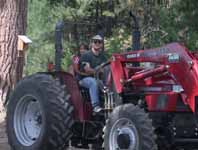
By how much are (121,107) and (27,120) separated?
6.68ft

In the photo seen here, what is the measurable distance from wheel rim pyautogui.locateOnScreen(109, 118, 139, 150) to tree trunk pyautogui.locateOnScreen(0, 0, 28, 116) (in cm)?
828

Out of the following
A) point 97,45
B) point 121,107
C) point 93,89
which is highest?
point 97,45

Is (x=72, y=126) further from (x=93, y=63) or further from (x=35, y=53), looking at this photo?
(x=35, y=53)

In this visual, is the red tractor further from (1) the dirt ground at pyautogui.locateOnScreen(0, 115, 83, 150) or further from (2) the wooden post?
→ (2) the wooden post

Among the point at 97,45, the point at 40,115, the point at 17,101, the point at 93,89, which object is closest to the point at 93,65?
the point at 97,45

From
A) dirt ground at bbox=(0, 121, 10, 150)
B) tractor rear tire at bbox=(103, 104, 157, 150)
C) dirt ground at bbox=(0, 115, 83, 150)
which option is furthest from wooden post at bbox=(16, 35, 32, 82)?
tractor rear tire at bbox=(103, 104, 157, 150)

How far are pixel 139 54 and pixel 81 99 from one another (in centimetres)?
130

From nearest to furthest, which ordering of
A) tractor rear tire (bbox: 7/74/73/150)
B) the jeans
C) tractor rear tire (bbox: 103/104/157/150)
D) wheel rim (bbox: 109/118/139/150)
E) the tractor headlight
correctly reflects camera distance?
1. tractor rear tire (bbox: 103/104/157/150)
2. wheel rim (bbox: 109/118/139/150)
3. the tractor headlight
4. tractor rear tire (bbox: 7/74/73/150)
5. the jeans

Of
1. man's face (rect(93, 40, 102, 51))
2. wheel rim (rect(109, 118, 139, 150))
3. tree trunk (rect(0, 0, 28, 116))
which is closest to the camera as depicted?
wheel rim (rect(109, 118, 139, 150))

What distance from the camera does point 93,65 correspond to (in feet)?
30.8

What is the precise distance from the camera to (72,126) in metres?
8.89

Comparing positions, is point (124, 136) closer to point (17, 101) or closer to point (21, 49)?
point (17, 101)

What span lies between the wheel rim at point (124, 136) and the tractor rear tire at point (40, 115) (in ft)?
2.99

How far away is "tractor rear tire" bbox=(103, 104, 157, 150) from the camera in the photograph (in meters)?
7.45
